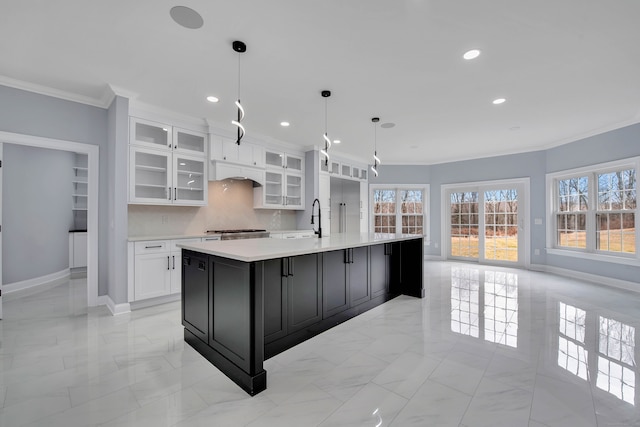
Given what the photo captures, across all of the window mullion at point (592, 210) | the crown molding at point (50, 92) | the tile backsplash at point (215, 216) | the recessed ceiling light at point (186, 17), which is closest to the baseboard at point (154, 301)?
the tile backsplash at point (215, 216)

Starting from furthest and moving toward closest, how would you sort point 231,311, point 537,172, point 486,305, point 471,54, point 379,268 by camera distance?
point 537,172
point 486,305
point 379,268
point 471,54
point 231,311

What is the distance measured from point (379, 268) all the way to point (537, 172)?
486 centimetres

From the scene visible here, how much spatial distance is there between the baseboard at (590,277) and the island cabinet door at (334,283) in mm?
4765

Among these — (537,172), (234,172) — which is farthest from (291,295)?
(537,172)

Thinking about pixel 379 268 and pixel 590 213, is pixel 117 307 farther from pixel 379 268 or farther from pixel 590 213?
pixel 590 213

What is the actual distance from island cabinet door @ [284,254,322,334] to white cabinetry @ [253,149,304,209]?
2.98m

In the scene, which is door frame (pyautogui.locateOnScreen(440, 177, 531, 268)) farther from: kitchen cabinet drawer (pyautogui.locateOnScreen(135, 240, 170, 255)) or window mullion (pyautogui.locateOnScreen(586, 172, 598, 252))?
kitchen cabinet drawer (pyautogui.locateOnScreen(135, 240, 170, 255))

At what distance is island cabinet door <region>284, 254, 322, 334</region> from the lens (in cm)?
239

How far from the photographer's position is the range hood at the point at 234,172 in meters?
4.51

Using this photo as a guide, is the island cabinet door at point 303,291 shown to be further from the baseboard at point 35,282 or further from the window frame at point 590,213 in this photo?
the window frame at point 590,213

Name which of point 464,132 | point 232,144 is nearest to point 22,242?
point 232,144

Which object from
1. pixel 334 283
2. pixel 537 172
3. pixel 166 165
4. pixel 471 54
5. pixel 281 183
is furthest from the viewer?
pixel 537 172

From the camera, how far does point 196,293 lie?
2.48m

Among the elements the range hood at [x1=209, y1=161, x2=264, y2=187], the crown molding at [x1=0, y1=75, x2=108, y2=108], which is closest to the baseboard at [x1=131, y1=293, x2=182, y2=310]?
the range hood at [x1=209, y1=161, x2=264, y2=187]
